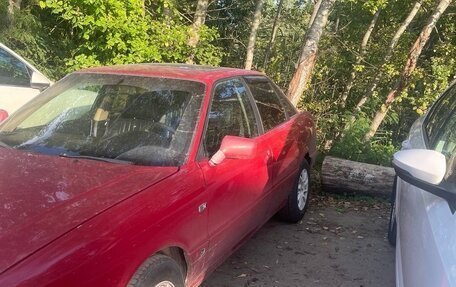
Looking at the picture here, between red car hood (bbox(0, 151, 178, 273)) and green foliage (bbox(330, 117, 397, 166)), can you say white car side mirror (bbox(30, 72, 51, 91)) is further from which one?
green foliage (bbox(330, 117, 397, 166))

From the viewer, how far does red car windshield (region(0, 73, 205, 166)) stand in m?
2.99

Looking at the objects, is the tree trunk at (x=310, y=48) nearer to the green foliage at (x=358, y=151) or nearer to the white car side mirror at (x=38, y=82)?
the green foliage at (x=358, y=151)

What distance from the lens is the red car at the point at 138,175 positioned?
6.75 ft

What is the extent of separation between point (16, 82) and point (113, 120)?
351 cm

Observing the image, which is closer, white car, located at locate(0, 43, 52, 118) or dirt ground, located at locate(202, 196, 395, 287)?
dirt ground, located at locate(202, 196, 395, 287)

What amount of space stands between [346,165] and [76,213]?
15.3ft

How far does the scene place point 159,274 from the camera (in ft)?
7.89

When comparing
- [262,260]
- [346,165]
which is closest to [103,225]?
[262,260]

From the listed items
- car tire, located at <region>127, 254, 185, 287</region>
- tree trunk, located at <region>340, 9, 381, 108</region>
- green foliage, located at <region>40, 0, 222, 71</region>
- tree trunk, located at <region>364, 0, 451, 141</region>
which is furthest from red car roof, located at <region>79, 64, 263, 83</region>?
tree trunk, located at <region>340, 9, 381, 108</region>

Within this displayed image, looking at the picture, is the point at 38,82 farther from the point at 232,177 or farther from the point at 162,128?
the point at 232,177

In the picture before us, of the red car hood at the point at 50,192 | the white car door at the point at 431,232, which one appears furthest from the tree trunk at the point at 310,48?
the red car hood at the point at 50,192

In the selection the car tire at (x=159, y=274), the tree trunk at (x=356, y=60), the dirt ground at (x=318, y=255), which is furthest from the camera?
the tree trunk at (x=356, y=60)

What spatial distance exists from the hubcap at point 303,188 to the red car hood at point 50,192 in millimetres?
2546

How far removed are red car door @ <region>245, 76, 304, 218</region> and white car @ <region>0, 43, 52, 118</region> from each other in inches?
125
